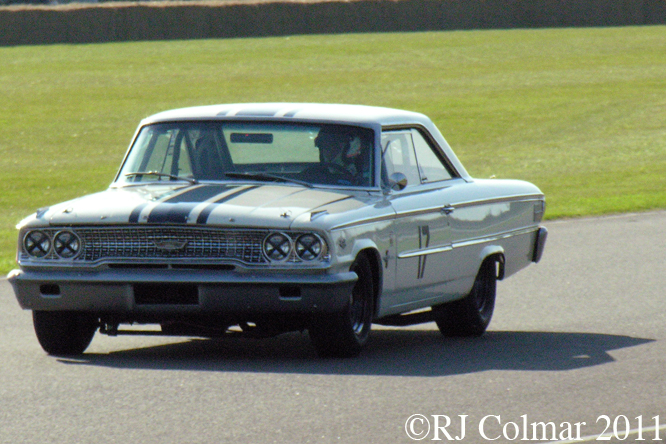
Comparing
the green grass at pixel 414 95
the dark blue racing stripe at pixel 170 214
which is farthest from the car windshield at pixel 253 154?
the green grass at pixel 414 95

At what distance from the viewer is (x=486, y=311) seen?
992cm

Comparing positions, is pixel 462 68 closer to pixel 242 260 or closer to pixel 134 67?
pixel 134 67

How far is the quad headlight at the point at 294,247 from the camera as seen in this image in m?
7.79

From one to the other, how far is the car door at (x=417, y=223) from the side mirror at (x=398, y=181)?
0.03m

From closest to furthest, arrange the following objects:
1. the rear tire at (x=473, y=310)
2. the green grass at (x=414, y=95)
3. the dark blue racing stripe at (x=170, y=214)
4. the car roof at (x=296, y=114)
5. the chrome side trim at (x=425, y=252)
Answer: the dark blue racing stripe at (x=170, y=214)
the chrome side trim at (x=425, y=252)
the car roof at (x=296, y=114)
the rear tire at (x=473, y=310)
the green grass at (x=414, y=95)

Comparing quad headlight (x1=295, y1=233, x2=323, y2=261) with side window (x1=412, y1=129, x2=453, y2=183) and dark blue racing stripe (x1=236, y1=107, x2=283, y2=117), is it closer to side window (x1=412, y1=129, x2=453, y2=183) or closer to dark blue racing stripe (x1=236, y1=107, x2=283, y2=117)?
dark blue racing stripe (x1=236, y1=107, x2=283, y2=117)

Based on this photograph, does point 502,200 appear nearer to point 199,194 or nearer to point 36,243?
point 199,194

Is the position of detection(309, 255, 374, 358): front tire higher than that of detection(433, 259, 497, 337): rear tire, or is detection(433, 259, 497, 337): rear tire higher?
detection(309, 255, 374, 358): front tire

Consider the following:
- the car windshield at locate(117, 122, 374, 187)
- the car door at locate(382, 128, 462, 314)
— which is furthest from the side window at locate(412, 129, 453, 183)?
the car windshield at locate(117, 122, 374, 187)

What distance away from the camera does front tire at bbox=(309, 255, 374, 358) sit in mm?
7973

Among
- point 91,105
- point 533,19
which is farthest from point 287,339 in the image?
point 533,19

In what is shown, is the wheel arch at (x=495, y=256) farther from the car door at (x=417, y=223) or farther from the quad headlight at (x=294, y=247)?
the quad headlight at (x=294, y=247)

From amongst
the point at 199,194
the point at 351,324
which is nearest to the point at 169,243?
the point at 199,194

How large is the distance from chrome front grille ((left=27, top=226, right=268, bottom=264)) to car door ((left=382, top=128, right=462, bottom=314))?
109 cm
